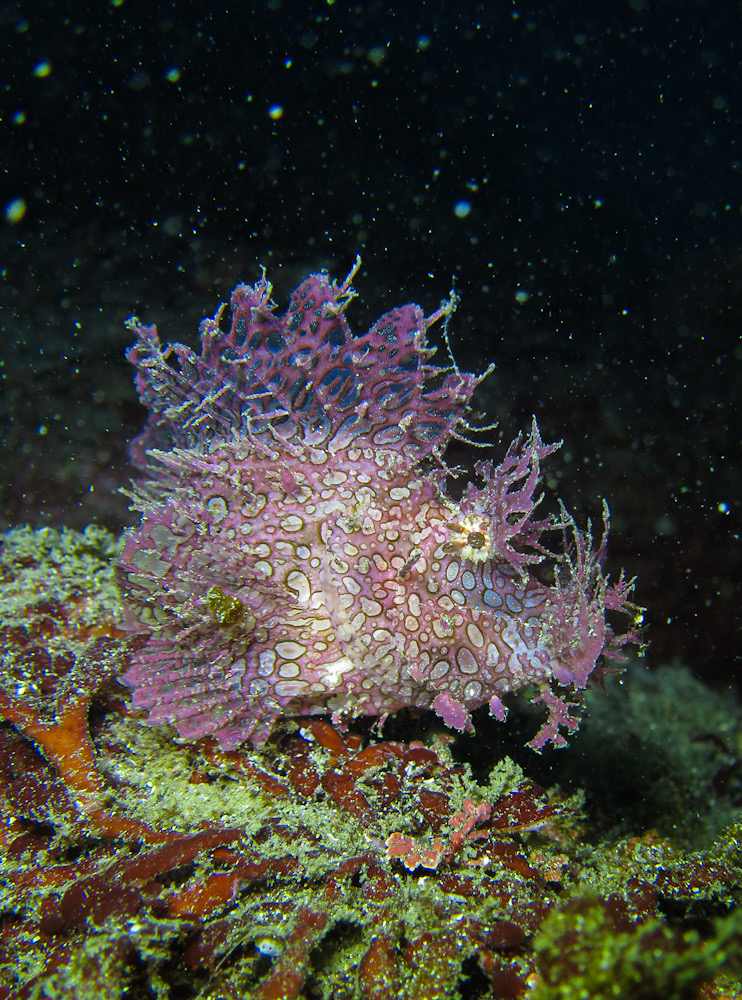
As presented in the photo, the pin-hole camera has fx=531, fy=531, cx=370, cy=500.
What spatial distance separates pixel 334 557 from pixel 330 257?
18.9ft

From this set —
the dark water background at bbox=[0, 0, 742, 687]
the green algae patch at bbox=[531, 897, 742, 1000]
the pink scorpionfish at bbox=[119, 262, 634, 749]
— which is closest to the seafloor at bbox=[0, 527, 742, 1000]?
the green algae patch at bbox=[531, 897, 742, 1000]

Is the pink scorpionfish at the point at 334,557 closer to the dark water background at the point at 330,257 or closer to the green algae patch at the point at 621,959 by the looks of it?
the green algae patch at the point at 621,959

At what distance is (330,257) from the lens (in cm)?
768

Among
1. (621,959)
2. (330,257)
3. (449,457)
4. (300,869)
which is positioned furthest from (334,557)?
(330,257)

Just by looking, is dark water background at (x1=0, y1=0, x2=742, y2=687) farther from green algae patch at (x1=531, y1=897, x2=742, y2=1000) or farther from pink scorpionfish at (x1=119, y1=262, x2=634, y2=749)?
green algae patch at (x1=531, y1=897, x2=742, y2=1000)

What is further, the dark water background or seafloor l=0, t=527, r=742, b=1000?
the dark water background

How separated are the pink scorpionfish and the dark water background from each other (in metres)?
2.65

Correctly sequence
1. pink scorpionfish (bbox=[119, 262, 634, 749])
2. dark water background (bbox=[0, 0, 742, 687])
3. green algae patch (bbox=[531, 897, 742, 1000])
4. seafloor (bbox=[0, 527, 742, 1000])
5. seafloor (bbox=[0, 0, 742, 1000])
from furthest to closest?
dark water background (bbox=[0, 0, 742, 687]) < pink scorpionfish (bbox=[119, 262, 634, 749]) < seafloor (bbox=[0, 0, 742, 1000]) < seafloor (bbox=[0, 527, 742, 1000]) < green algae patch (bbox=[531, 897, 742, 1000])

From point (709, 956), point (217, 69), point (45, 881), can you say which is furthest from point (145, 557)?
point (217, 69)

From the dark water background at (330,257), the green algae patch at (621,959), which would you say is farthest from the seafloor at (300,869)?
the dark water background at (330,257)

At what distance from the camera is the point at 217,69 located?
962 cm

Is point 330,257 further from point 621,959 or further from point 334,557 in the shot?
A: point 621,959

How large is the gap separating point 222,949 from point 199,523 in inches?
89.6

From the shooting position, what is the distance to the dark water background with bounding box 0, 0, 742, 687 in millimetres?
6129
